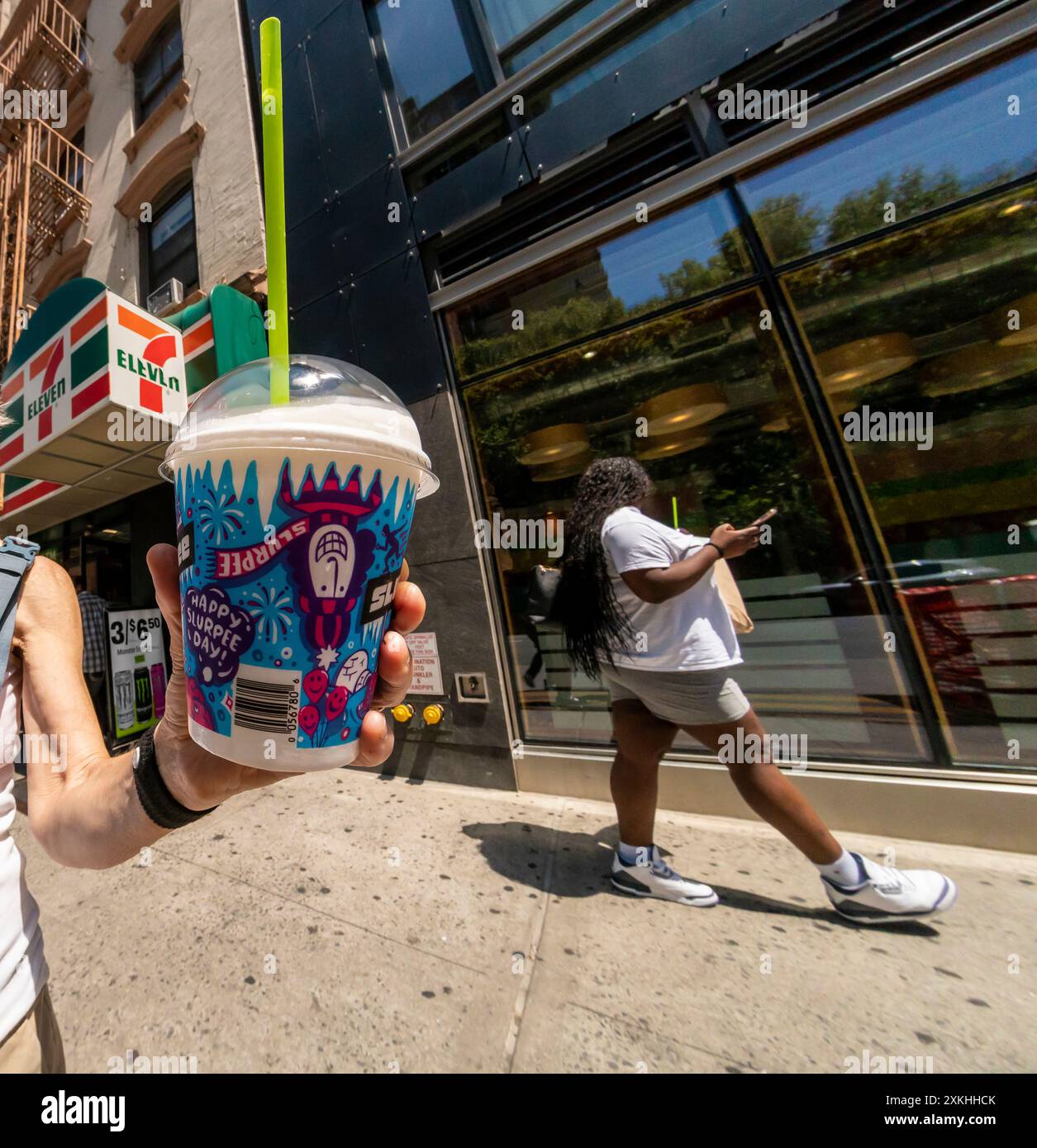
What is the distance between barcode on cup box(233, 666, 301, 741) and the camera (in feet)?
2.95

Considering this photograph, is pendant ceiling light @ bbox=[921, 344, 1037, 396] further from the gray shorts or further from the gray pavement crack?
the gray pavement crack

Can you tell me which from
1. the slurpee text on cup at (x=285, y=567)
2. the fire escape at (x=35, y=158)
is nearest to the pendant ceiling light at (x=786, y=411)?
the slurpee text on cup at (x=285, y=567)

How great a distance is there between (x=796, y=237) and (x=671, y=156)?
1202 millimetres

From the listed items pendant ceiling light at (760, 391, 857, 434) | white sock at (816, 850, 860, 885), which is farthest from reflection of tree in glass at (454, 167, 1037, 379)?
white sock at (816, 850, 860, 885)

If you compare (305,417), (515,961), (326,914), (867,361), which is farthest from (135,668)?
(867,361)

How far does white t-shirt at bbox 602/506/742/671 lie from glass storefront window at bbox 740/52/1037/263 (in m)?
2.60

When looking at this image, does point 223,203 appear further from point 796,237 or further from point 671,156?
point 796,237

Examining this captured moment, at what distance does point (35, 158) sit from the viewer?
8.82 metres

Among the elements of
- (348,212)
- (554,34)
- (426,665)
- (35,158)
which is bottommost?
(426,665)

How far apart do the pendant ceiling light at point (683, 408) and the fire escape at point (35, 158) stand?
10288 mm

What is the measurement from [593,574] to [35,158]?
42.0 ft

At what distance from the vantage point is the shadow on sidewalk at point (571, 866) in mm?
2562

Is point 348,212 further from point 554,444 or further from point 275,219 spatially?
point 275,219

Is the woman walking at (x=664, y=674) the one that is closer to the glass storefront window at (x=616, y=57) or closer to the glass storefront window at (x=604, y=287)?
the glass storefront window at (x=604, y=287)
